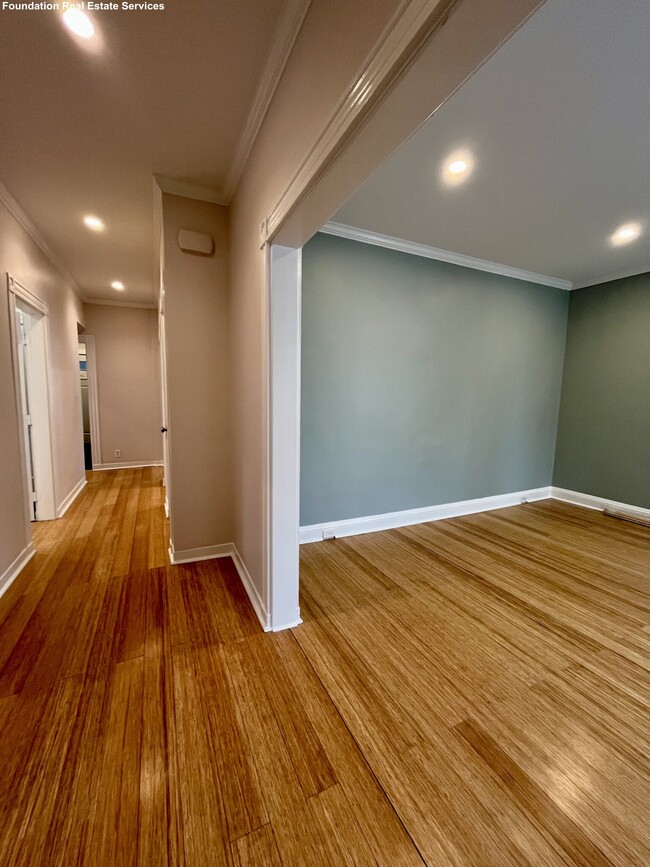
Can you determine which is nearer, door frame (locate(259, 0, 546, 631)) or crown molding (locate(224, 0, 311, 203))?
door frame (locate(259, 0, 546, 631))

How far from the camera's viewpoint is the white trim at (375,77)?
26.4 inches

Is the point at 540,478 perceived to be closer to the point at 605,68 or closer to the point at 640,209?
the point at 640,209

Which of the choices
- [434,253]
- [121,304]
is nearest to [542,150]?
[434,253]

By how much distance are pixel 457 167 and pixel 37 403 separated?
4.06 meters

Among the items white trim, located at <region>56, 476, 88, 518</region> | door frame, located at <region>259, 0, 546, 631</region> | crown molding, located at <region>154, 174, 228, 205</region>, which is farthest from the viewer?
white trim, located at <region>56, 476, 88, 518</region>

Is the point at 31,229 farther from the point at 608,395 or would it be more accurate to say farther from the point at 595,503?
the point at 595,503

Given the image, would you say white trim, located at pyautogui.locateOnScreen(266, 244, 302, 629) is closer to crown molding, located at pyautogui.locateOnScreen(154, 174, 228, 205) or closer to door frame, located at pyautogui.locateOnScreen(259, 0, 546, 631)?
door frame, located at pyautogui.locateOnScreen(259, 0, 546, 631)

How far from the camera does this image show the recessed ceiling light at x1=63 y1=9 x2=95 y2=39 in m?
1.25

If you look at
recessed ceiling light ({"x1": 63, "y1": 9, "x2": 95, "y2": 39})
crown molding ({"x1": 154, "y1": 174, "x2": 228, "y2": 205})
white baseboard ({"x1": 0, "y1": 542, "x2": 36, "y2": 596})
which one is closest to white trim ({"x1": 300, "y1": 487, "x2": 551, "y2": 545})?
white baseboard ({"x1": 0, "y1": 542, "x2": 36, "y2": 596})

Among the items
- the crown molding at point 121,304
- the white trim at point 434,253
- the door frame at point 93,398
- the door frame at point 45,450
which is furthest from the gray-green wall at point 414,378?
the door frame at point 93,398

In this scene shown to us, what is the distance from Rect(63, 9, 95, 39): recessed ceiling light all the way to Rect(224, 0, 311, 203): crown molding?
0.66 m

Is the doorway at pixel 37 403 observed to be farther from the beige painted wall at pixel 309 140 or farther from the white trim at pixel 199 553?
the beige painted wall at pixel 309 140

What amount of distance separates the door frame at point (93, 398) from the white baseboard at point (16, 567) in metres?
3.21

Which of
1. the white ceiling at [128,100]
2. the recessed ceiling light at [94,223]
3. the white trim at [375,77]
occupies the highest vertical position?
the recessed ceiling light at [94,223]
